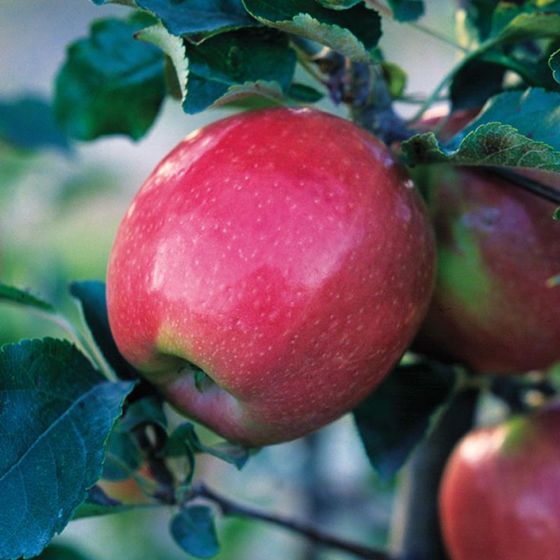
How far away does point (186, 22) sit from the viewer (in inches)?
24.0

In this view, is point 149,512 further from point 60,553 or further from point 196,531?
point 196,531

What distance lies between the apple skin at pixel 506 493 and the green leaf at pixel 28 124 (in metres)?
0.57

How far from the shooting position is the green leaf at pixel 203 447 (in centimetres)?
62

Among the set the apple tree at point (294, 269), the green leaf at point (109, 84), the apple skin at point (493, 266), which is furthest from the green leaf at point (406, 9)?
the green leaf at point (109, 84)

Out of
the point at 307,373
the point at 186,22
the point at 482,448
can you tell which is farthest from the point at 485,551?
the point at 186,22

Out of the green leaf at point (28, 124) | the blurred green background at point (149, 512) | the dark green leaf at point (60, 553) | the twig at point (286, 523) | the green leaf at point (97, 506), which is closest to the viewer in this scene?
the green leaf at point (97, 506)

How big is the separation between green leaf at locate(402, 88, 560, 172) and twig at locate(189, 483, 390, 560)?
0.31 meters

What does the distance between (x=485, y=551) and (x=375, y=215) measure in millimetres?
408

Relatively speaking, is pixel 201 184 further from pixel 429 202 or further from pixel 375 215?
pixel 429 202

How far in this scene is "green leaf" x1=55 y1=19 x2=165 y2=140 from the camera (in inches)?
33.5

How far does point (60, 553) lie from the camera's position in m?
0.89

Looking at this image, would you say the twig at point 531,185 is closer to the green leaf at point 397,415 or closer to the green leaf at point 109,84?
the green leaf at point 397,415

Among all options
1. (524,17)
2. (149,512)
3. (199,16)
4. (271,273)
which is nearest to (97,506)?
(271,273)

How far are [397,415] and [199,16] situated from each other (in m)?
0.34
